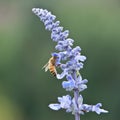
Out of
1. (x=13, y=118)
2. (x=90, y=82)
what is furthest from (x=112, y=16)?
(x=13, y=118)

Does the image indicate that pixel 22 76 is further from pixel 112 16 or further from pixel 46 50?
pixel 112 16

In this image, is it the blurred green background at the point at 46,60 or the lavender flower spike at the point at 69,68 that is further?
the blurred green background at the point at 46,60

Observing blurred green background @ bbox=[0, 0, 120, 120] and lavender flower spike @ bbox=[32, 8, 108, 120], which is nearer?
lavender flower spike @ bbox=[32, 8, 108, 120]

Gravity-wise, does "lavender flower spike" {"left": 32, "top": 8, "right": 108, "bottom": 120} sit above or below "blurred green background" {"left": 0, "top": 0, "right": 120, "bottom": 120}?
below

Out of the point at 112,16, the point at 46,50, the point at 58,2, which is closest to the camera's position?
the point at 46,50

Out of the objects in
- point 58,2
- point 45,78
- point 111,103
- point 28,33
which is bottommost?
point 111,103

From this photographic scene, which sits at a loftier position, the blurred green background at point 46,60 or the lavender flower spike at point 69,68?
the blurred green background at point 46,60

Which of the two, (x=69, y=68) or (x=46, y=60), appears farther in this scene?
(x=46, y=60)

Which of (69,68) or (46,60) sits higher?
(46,60)
